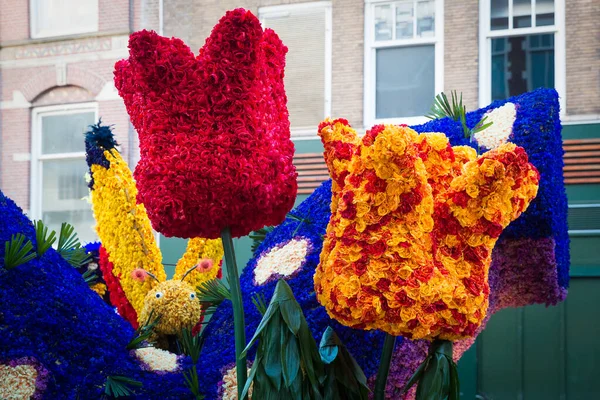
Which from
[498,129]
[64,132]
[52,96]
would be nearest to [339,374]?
[498,129]

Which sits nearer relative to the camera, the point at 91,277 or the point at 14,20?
the point at 91,277

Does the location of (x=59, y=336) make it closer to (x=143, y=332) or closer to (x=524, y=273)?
(x=143, y=332)

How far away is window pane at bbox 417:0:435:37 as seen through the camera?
254 inches

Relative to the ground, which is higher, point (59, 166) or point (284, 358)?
point (59, 166)

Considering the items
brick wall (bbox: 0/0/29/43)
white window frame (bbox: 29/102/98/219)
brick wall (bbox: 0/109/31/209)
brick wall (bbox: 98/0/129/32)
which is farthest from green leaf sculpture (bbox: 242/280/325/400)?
brick wall (bbox: 0/0/29/43)

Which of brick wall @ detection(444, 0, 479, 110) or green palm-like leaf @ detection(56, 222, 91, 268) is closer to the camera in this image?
green palm-like leaf @ detection(56, 222, 91, 268)

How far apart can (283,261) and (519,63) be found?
458cm

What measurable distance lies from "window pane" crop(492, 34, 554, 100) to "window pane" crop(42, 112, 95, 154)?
152 inches

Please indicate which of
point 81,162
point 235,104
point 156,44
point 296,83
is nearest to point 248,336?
point 235,104

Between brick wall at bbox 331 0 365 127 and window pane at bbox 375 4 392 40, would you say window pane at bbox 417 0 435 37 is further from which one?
brick wall at bbox 331 0 365 127

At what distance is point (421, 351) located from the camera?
217 cm

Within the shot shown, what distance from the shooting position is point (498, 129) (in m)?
2.31

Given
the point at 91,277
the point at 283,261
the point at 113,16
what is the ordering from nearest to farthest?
the point at 283,261, the point at 91,277, the point at 113,16

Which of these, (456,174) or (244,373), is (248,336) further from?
(456,174)
